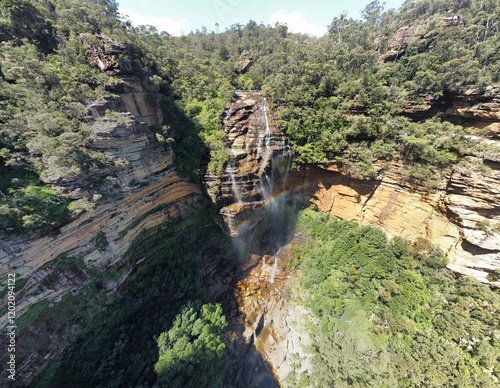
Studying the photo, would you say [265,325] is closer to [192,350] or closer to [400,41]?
[192,350]

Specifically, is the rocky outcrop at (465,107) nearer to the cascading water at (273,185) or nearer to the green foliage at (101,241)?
the cascading water at (273,185)

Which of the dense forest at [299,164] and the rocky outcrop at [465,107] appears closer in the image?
the dense forest at [299,164]

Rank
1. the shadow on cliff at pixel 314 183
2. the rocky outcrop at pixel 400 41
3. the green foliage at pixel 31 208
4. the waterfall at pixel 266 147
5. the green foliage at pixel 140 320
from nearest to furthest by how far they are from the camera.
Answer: the green foliage at pixel 31 208 < the green foliage at pixel 140 320 < the shadow on cliff at pixel 314 183 < the waterfall at pixel 266 147 < the rocky outcrop at pixel 400 41

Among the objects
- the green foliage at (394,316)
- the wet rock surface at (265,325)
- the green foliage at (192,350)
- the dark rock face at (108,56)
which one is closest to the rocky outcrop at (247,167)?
the wet rock surface at (265,325)

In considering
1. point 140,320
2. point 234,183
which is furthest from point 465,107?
point 140,320

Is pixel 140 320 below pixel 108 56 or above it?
below

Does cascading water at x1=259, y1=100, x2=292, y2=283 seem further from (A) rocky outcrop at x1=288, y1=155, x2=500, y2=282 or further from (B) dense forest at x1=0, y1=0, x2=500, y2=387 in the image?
(A) rocky outcrop at x1=288, y1=155, x2=500, y2=282

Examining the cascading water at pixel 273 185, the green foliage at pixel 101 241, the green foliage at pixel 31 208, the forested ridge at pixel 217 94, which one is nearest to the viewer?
the green foliage at pixel 31 208
